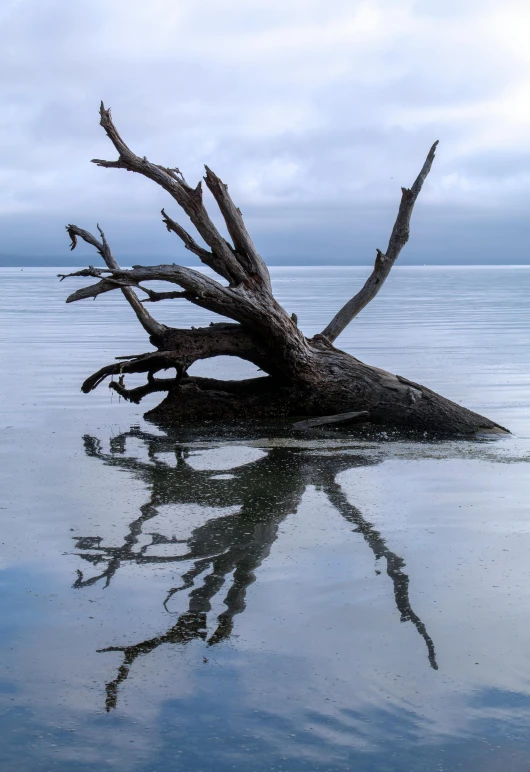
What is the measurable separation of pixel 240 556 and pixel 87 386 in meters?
6.74

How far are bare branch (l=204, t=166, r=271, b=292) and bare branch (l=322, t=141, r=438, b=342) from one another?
139cm

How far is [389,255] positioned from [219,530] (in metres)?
7.24

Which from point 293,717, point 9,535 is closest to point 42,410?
point 9,535

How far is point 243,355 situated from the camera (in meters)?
11.7

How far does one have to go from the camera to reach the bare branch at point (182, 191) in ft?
36.8

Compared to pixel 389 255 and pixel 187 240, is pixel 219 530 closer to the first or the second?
pixel 187 240

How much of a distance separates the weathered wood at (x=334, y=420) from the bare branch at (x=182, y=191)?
1973 millimetres

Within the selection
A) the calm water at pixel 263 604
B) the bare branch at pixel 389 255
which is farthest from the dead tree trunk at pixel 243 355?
the calm water at pixel 263 604

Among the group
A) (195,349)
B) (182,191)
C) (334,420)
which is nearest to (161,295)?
(195,349)

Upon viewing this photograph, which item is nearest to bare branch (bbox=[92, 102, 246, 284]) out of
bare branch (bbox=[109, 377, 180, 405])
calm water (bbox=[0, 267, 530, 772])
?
bare branch (bbox=[109, 377, 180, 405])

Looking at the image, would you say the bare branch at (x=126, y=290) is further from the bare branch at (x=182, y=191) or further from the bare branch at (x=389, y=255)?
the bare branch at (x=389, y=255)

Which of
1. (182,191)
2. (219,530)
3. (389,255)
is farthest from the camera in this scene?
(389,255)

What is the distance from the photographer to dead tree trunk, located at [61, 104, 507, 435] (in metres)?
11.0

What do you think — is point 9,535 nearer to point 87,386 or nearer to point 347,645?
point 347,645
